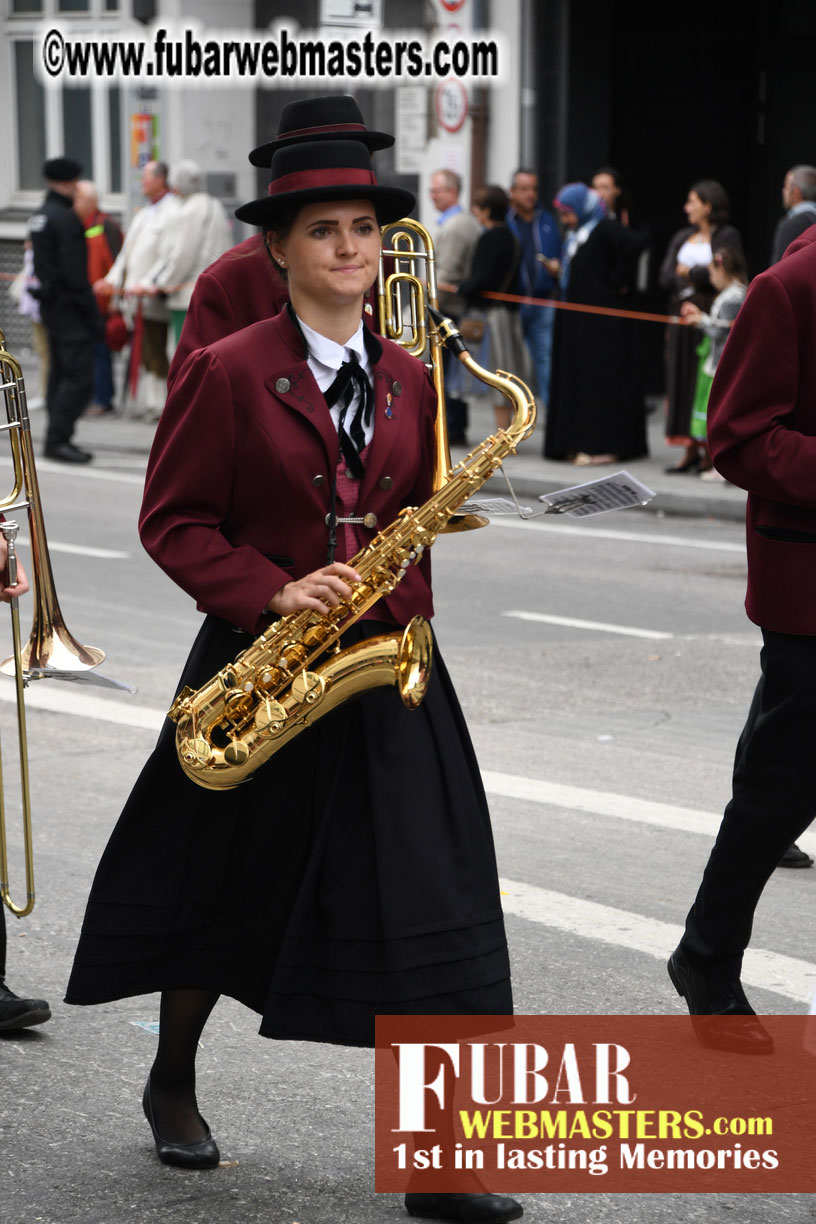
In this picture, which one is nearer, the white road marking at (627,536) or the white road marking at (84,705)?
→ the white road marking at (84,705)

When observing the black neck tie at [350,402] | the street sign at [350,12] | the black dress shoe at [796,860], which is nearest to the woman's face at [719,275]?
the street sign at [350,12]

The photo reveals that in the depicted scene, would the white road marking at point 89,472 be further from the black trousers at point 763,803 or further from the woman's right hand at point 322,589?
the woman's right hand at point 322,589

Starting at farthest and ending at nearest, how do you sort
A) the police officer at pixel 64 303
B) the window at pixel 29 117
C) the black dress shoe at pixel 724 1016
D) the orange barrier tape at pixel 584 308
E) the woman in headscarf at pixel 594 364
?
the window at pixel 29 117
the police officer at pixel 64 303
the woman in headscarf at pixel 594 364
the orange barrier tape at pixel 584 308
the black dress shoe at pixel 724 1016

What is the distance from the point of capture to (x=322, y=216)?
3.51 meters

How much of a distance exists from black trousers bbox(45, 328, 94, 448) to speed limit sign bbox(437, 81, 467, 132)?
5169mm

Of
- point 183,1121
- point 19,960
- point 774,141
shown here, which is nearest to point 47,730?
point 19,960

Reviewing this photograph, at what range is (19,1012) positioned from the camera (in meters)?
4.39

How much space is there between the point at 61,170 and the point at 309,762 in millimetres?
12299

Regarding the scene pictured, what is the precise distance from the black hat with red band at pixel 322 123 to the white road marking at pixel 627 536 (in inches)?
325

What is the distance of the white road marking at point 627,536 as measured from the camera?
1223 cm

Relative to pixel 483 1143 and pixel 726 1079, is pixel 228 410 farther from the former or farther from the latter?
pixel 726 1079

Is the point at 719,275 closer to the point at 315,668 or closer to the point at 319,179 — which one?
→ the point at 319,179

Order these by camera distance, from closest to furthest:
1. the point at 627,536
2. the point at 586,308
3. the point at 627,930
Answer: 1. the point at 627,930
2. the point at 627,536
3. the point at 586,308

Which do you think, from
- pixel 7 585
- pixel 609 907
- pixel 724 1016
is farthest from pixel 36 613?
pixel 609 907
